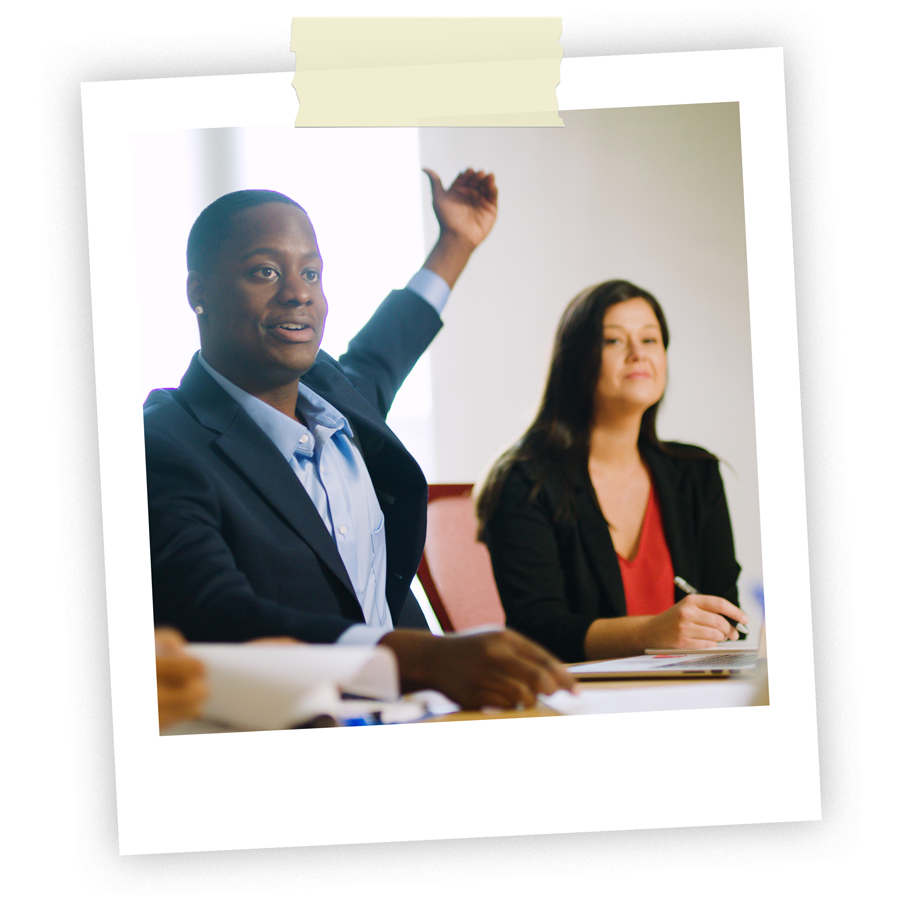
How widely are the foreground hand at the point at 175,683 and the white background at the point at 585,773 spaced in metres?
0.10

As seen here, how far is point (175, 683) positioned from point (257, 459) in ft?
1.16

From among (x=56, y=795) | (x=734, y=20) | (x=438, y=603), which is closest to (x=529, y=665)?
(x=438, y=603)

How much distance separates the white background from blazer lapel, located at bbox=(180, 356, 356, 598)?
0.61 feet

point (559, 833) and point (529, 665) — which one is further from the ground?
point (529, 665)

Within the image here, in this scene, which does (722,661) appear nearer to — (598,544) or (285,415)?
(598,544)

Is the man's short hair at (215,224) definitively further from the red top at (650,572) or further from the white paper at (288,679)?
the red top at (650,572)

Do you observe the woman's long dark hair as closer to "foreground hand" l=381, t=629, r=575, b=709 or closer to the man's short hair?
"foreground hand" l=381, t=629, r=575, b=709

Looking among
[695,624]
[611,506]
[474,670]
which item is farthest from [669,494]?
[474,670]

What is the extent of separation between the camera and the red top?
1171 mm

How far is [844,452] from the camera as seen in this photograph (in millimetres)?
1178

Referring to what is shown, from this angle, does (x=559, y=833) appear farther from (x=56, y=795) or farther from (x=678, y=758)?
(x=56, y=795)

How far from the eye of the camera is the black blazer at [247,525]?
108 cm

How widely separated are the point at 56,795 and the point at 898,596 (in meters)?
1.32

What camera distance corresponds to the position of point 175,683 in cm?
112
